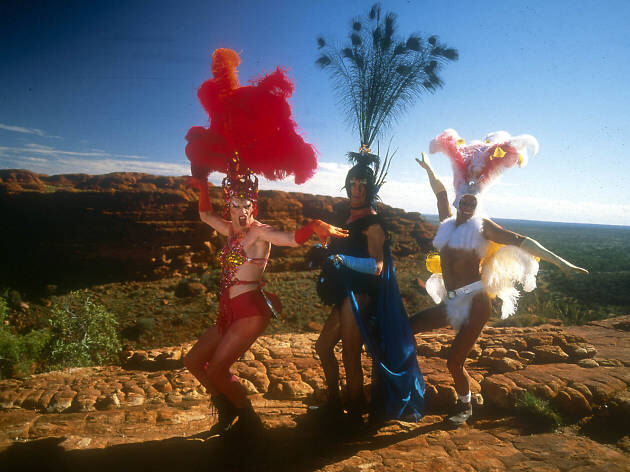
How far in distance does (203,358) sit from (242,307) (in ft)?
1.72

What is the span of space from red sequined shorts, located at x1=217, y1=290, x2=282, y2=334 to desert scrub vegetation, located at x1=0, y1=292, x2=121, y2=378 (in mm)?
6252

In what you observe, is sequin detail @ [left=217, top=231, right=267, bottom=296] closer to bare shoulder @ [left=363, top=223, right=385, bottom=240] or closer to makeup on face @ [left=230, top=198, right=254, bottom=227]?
makeup on face @ [left=230, top=198, right=254, bottom=227]

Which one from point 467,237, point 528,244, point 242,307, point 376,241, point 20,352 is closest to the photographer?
point 242,307

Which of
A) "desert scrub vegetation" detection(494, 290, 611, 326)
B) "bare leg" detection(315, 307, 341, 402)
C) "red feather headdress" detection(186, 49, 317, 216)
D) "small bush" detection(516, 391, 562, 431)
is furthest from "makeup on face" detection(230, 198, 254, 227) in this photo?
"desert scrub vegetation" detection(494, 290, 611, 326)

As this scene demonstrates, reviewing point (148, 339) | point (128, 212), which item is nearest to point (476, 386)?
point (148, 339)

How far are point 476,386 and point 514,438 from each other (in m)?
0.83

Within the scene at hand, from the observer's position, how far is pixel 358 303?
2754 millimetres

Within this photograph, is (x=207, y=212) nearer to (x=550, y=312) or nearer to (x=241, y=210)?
(x=241, y=210)

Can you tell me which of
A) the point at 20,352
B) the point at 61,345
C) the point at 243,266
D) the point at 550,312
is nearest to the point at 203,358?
the point at 243,266

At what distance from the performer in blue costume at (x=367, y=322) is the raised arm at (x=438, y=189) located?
0.98m

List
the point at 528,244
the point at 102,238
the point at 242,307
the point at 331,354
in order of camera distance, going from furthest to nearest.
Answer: the point at 102,238
the point at 331,354
the point at 528,244
the point at 242,307

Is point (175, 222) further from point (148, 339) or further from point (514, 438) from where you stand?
point (514, 438)

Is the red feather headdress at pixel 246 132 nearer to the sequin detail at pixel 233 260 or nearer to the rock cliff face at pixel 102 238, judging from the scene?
the sequin detail at pixel 233 260

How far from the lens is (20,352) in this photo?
23.4 ft
